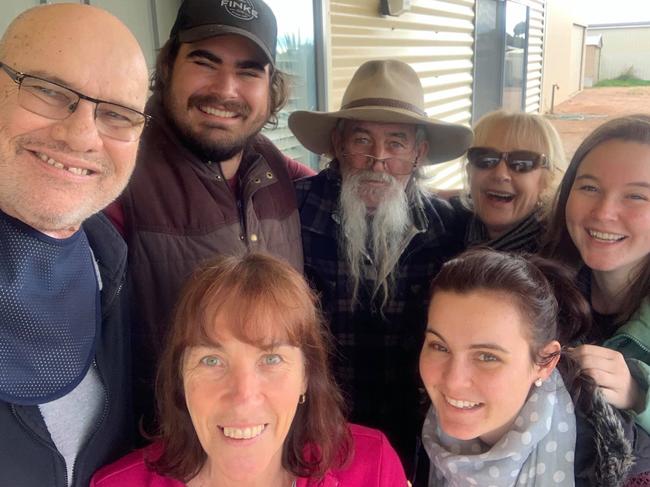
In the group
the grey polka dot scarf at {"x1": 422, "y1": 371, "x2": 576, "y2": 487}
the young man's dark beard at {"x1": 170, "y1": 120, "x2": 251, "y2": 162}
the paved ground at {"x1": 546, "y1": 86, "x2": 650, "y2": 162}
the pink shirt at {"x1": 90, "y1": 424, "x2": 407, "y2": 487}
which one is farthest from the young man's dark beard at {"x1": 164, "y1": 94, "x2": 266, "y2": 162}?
the paved ground at {"x1": 546, "y1": 86, "x2": 650, "y2": 162}

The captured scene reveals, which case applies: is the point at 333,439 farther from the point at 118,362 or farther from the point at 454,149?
the point at 454,149

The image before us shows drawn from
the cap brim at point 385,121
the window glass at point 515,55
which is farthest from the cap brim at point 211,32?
the window glass at point 515,55

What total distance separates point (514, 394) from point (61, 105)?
131cm

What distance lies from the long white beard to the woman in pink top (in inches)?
30.7

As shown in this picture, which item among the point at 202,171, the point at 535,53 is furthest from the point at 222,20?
the point at 535,53

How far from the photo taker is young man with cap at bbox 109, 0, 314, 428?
1.71m

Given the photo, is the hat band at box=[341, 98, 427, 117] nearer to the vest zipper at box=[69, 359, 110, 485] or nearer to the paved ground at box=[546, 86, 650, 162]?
the vest zipper at box=[69, 359, 110, 485]

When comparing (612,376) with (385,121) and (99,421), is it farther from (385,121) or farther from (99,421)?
(99,421)

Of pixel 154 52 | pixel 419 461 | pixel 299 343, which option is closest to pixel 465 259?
pixel 299 343

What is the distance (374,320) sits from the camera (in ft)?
7.29

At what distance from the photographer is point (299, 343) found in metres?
1.37

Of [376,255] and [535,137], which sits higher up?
[535,137]

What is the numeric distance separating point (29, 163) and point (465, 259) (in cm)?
114

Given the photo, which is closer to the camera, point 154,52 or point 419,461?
point 419,461
